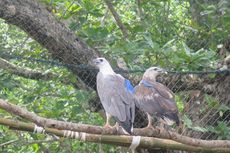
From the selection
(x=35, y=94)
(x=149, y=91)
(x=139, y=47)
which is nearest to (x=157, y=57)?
(x=139, y=47)

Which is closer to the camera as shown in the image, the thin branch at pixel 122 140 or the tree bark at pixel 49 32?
the thin branch at pixel 122 140

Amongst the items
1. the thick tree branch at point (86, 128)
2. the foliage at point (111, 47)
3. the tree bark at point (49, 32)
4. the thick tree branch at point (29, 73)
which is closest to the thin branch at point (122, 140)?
the thick tree branch at point (86, 128)

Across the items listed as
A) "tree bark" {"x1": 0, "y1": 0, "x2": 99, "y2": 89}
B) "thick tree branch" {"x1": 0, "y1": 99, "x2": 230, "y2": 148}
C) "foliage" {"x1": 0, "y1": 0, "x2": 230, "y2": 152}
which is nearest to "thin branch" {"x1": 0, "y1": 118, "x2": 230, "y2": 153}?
"thick tree branch" {"x1": 0, "y1": 99, "x2": 230, "y2": 148}

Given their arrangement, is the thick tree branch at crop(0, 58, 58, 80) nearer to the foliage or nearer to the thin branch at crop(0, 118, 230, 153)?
the foliage

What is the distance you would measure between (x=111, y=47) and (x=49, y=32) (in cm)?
44

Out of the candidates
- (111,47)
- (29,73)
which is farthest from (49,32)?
(29,73)

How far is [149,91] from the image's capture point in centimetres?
298

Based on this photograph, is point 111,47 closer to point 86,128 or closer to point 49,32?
point 49,32

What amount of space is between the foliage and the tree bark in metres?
0.11

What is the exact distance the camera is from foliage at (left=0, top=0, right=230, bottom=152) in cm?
339

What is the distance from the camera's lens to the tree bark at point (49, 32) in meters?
3.43

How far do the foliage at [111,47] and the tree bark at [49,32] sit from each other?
0.11 metres

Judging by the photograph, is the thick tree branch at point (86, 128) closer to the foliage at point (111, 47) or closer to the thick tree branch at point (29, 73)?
the foliage at point (111, 47)

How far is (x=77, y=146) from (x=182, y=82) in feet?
4.54
